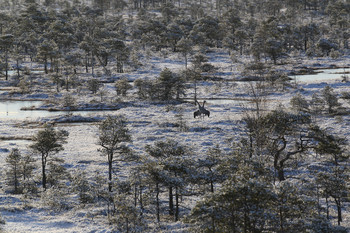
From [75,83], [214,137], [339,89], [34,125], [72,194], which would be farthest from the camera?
[75,83]

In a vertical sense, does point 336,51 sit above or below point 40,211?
above

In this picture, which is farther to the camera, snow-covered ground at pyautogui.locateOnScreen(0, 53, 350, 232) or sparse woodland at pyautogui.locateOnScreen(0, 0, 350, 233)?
snow-covered ground at pyautogui.locateOnScreen(0, 53, 350, 232)

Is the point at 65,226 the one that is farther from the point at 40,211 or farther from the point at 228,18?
the point at 228,18

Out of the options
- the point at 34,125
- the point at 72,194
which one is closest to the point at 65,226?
the point at 72,194

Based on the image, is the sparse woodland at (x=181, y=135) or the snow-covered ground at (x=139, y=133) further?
the snow-covered ground at (x=139, y=133)
